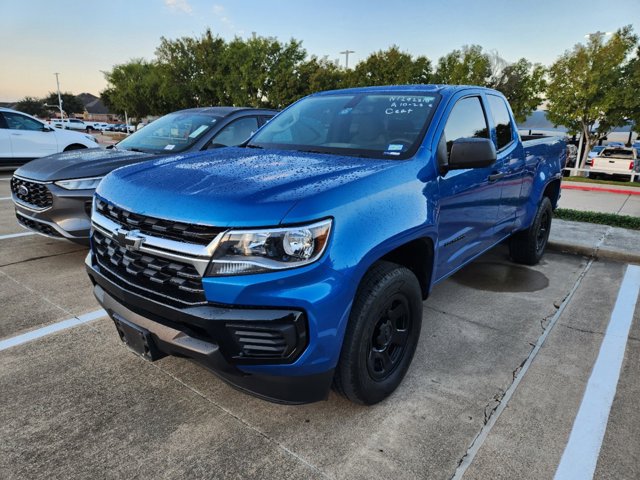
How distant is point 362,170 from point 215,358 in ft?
3.94

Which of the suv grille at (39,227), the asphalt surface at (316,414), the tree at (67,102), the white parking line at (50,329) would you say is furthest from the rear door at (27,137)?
the tree at (67,102)

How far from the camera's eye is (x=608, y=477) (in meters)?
2.07

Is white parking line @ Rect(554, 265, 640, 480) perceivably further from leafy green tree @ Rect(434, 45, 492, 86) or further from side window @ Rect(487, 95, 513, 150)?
leafy green tree @ Rect(434, 45, 492, 86)

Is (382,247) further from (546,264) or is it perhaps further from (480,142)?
(546,264)

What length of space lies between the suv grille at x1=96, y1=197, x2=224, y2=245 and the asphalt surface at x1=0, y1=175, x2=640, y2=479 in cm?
105

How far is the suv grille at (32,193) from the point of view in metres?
4.50

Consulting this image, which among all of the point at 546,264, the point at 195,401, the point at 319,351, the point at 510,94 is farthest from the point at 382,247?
the point at 510,94

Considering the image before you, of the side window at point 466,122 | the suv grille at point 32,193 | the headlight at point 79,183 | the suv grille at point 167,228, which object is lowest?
the suv grille at point 32,193

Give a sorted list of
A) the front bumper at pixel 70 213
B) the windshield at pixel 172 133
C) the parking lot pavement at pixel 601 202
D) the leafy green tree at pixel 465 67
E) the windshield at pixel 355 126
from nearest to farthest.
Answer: the windshield at pixel 355 126
the front bumper at pixel 70 213
the windshield at pixel 172 133
the parking lot pavement at pixel 601 202
the leafy green tree at pixel 465 67

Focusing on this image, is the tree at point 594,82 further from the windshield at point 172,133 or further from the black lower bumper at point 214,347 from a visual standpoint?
the black lower bumper at point 214,347

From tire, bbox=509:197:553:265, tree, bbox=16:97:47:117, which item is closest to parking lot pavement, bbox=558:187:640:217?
tire, bbox=509:197:553:265

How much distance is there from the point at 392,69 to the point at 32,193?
100 ft

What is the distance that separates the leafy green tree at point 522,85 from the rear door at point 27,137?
2857 cm

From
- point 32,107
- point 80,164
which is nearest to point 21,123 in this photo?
point 80,164
